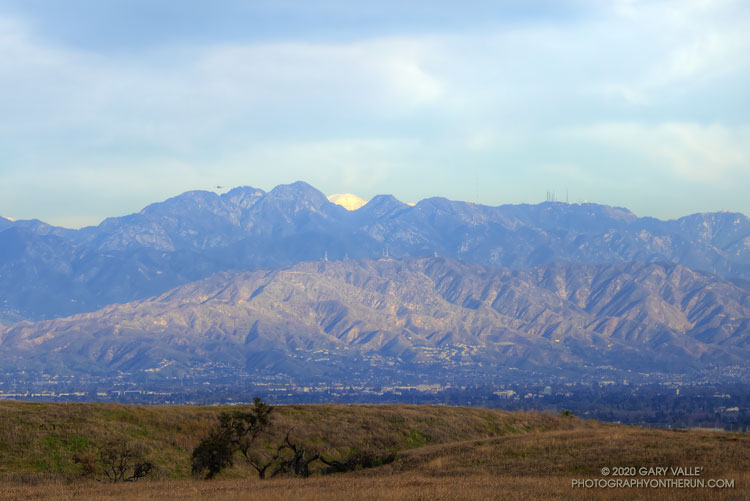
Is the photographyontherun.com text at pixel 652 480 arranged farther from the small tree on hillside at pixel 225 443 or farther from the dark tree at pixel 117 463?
the dark tree at pixel 117 463

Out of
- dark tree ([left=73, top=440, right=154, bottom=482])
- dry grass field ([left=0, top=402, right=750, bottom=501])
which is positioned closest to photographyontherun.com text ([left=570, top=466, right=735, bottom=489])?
dry grass field ([left=0, top=402, right=750, bottom=501])

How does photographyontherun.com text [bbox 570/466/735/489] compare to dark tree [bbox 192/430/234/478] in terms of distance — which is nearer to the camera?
photographyontherun.com text [bbox 570/466/735/489]

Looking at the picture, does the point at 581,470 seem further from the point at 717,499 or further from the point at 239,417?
the point at 239,417

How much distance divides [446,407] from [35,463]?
3559 centimetres

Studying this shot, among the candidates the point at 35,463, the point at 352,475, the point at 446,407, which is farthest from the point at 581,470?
the point at 446,407

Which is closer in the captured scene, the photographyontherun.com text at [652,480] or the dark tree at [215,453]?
the photographyontherun.com text at [652,480]

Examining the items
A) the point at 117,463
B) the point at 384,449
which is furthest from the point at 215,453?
the point at 384,449

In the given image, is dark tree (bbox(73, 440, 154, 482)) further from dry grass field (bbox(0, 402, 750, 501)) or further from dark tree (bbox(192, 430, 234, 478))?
dark tree (bbox(192, 430, 234, 478))

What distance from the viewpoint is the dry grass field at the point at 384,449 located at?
34.6 metres

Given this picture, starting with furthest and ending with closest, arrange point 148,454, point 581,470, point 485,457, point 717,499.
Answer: point 148,454, point 485,457, point 581,470, point 717,499

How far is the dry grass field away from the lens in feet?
113

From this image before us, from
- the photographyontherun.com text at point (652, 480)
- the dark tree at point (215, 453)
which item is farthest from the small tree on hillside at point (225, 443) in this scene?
the photographyontherun.com text at point (652, 480)

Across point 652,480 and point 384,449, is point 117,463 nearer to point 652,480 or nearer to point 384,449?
point 384,449

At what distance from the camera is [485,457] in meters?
45.4
